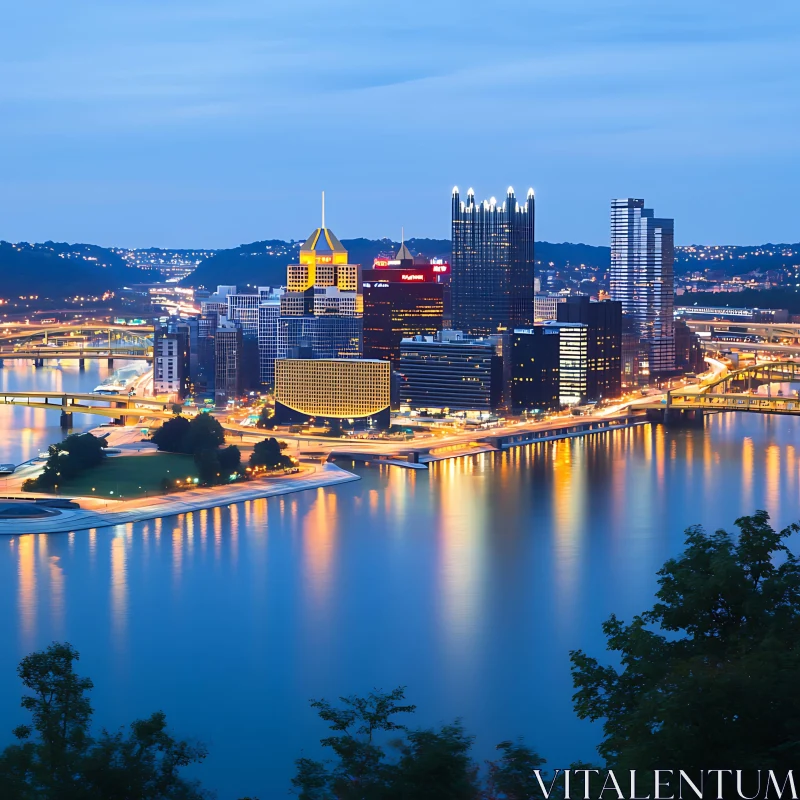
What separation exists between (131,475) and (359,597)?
5.44 m

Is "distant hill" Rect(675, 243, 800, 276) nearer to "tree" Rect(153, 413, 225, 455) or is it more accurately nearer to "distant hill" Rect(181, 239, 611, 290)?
"distant hill" Rect(181, 239, 611, 290)

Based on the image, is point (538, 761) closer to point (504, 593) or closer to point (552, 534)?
point (504, 593)

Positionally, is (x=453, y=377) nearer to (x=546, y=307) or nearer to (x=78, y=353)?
(x=546, y=307)

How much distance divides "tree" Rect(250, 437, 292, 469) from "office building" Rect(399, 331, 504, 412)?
5.51m

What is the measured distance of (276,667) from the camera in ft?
26.2

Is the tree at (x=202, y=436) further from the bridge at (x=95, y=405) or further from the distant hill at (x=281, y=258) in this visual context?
the distant hill at (x=281, y=258)

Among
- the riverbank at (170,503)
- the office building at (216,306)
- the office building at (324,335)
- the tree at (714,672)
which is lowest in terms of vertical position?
the riverbank at (170,503)

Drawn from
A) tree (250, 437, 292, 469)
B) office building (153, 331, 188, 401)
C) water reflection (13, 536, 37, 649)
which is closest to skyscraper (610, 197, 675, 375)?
office building (153, 331, 188, 401)

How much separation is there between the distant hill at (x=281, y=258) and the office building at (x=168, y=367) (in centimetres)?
2439

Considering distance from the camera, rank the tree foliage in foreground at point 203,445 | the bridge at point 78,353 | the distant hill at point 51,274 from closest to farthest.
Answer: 1. the tree foliage in foreground at point 203,445
2. the bridge at point 78,353
3. the distant hill at point 51,274

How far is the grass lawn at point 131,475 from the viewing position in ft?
44.6

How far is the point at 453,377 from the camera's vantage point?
20.9 metres

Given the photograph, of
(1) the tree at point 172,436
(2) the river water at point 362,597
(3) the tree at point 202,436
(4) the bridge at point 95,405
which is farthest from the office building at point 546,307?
(2) the river water at point 362,597

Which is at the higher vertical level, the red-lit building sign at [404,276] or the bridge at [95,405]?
the red-lit building sign at [404,276]
